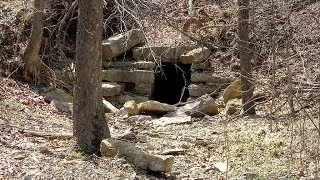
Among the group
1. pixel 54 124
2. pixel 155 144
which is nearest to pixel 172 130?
pixel 155 144

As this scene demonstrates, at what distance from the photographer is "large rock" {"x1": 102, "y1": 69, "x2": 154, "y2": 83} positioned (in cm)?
1270

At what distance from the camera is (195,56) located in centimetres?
1288

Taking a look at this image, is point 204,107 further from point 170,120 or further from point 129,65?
point 129,65

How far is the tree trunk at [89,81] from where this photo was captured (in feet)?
21.6

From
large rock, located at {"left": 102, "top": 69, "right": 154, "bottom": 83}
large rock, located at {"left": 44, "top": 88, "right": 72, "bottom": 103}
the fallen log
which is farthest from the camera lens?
large rock, located at {"left": 102, "top": 69, "right": 154, "bottom": 83}

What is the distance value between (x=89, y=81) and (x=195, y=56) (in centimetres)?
651

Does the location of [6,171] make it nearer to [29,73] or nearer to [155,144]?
[155,144]

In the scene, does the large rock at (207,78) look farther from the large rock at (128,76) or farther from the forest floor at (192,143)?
the forest floor at (192,143)

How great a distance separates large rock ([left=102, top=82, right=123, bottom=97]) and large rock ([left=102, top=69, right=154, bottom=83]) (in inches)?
12.0

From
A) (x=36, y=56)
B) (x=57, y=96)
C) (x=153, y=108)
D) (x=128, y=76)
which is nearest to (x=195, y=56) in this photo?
(x=128, y=76)

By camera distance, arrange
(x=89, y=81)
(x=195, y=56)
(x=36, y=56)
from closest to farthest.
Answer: (x=89, y=81), (x=36, y=56), (x=195, y=56)

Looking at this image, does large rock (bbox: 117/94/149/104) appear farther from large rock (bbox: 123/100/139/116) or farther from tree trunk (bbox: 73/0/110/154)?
tree trunk (bbox: 73/0/110/154)

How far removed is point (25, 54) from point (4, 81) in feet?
2.58

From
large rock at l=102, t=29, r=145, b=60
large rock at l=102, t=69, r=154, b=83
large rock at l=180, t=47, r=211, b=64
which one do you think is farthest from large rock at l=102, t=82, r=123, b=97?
large rock at l=180, t=47, r=211, b=64
